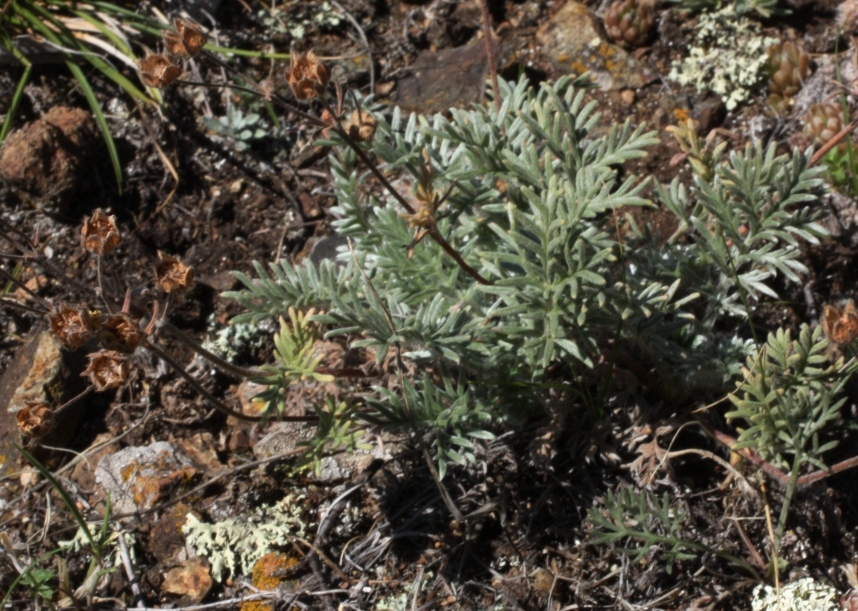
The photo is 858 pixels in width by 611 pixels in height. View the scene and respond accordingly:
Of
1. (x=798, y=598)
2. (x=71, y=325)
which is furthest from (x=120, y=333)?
(x=798, y=598)

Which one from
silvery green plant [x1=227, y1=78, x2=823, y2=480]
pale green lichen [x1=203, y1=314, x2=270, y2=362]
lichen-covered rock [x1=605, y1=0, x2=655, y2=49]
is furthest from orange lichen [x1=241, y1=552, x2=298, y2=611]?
lichen-covered rock [x1=605, y1=0, x2=655, y2=49]

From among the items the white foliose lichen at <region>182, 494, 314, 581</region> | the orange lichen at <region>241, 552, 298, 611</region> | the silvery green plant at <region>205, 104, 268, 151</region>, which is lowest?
the orange lichen at <region>241, 552, 298, 611</region>

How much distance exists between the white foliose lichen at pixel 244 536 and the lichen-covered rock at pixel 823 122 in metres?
2.71

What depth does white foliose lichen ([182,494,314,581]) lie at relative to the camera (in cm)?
303

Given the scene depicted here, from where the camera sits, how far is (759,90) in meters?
3.90

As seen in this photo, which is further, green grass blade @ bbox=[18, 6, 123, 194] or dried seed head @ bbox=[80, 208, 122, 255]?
green grass blade @ bbox=[18, 6, 123, 194]

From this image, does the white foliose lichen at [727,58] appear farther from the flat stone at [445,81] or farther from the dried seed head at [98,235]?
the dried seed head at [98,235]

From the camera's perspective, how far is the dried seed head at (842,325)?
2.20 meters

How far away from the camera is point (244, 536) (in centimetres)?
305

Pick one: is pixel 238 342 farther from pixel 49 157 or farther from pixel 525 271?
pixel 525 271

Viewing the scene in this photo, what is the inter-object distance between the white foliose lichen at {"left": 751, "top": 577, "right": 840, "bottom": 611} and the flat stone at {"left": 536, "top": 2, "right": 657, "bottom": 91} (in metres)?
2.43

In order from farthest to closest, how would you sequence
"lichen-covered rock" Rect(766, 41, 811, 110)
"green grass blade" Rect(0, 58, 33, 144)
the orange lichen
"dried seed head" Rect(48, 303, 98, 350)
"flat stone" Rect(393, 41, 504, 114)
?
"flat stone" Rect(393, 41, 504, 114), "green grass blade" Rect(0, 58, 33, 144), "lichen-covered rock" Rect(766, 41, 811, 110), the orange lichen, "dried seed head" Rect(48, 303, 98, 350)

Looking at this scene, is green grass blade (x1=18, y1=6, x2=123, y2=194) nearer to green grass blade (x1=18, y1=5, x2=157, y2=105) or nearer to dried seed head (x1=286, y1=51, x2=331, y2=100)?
green grass blade (x1=18, y1=5, x2=157, y2=105)

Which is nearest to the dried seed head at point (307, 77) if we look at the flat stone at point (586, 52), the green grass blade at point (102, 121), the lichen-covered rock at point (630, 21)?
the green grass blade at point (102, 121)
